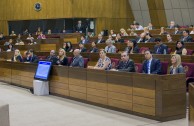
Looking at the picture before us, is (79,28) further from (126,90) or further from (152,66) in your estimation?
(126,90)

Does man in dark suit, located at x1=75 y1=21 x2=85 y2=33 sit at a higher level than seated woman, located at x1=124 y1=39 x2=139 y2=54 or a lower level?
higher

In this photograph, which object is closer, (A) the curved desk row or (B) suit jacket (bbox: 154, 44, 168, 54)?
(A) the curved desk row

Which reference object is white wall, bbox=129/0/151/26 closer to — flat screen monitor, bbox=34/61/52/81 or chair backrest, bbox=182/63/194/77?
flat screen monitor, bbox=34/61/52/81

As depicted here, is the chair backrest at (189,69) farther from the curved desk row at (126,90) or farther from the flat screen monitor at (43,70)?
the flat screen monitor at (43,70)

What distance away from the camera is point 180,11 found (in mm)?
23297

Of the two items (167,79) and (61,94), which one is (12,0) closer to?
(61,94)

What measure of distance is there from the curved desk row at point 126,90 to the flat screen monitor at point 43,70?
0.55ft

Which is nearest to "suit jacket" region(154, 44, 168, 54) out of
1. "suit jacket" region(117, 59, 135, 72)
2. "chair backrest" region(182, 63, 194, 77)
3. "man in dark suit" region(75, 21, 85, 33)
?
"chair backrest" region(182, 63, 194, 77)

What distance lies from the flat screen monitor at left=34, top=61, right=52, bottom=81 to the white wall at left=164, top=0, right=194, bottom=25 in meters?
13.8

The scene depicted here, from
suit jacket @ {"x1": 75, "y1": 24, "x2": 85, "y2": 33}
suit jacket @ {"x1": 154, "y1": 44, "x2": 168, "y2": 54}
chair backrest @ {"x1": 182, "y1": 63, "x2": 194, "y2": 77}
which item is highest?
suit jacket @ {"x1": 75, "y1": 24, "x2": 85, "y2": 33}

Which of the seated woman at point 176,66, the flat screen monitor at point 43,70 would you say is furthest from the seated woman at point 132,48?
the seated woman at point 176,66

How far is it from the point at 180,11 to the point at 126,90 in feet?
54.8

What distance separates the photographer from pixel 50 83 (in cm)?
1064

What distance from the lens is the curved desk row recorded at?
23.0 feet
